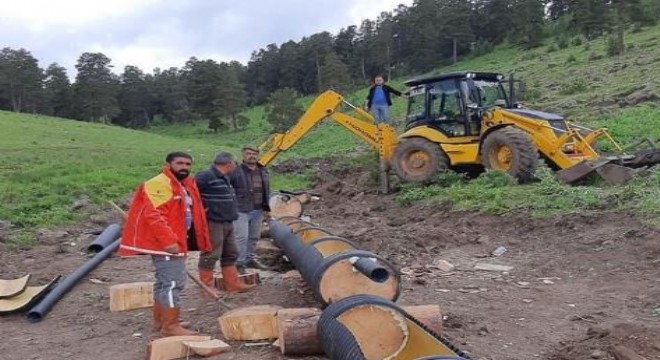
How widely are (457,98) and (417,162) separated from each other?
5.03ft

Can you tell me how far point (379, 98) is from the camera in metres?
15.8

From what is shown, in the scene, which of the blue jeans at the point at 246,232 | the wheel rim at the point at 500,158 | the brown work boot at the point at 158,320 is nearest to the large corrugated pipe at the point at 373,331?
→ the brown work boot at the point at 158,320

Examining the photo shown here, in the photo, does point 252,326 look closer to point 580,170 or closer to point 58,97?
point 580,170

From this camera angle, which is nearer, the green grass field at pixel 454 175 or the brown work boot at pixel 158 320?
the brown work boot at pixel 158 320

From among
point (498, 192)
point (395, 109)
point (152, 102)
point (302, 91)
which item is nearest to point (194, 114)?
point (152, 102)

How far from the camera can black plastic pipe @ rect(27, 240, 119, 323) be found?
7324mm

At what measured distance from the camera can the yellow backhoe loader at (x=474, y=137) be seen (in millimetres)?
12242

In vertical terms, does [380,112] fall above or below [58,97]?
below

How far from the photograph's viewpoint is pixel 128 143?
3081cm

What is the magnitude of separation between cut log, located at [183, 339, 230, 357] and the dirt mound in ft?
8.15

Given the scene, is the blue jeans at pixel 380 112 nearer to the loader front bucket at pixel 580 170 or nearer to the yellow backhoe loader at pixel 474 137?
the yellow backhoe loader at pixel 474 137

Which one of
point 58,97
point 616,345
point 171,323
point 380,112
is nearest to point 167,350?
point 171,323

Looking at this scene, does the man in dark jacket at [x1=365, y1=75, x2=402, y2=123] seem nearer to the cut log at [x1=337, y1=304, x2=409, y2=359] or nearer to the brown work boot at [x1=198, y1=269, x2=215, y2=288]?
the brown work boot at [x1=198, y1=269, x2=215, y2=288]

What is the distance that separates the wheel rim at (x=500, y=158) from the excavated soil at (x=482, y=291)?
1897 mm
